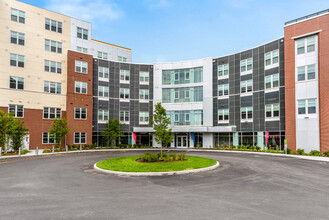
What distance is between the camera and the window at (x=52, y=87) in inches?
1398

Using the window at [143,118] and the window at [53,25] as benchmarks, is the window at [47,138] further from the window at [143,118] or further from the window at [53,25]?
the window at [53,25]

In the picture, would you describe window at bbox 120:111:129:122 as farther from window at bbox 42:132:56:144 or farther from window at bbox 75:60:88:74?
window at bbox 42:132:56:144

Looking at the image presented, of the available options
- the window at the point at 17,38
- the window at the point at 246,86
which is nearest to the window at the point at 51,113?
the window at the point at 17,38

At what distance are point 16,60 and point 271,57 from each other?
129 feet

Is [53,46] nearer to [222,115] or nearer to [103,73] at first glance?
[103,73]

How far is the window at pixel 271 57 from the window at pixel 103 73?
91.4ft

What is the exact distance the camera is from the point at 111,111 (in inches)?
1578

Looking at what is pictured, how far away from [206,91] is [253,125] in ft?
34.4

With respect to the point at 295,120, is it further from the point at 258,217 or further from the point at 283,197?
the point at 258,217

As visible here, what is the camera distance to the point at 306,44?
2794 cm

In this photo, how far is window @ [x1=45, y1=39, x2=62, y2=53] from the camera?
3606 cm

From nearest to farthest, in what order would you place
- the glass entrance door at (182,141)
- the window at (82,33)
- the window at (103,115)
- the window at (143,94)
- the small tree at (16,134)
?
the small tree at (16,134) → the window at (103,115) → the window at (82,33) → the glass entrance door at (182,141) → the window at (143,94)

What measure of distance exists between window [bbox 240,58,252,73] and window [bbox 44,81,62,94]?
104 ft

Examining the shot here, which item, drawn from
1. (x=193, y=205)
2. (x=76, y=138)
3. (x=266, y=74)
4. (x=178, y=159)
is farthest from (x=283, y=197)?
(x=76, y=138)
